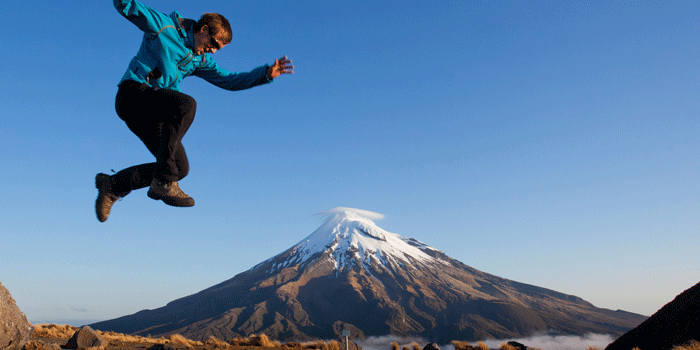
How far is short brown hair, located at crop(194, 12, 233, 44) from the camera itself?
3738 mm

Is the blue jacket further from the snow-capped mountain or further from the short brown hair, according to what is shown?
the snow-capped mountain

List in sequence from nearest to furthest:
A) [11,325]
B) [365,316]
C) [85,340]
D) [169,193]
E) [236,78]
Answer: [169,193]
[236,78]
[11,325]
[85,340]
[365,316]

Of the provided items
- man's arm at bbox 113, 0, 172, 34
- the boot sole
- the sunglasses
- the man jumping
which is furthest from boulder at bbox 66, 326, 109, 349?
man's arm at bbox 113, 0, 172, 34

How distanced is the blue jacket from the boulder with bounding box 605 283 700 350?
5741mm

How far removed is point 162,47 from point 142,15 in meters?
0.28

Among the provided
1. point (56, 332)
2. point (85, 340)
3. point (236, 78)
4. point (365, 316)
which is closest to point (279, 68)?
point (236, 78)

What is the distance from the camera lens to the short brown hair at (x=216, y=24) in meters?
3.74

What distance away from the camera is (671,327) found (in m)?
5.62

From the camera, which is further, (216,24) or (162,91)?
(216,24)

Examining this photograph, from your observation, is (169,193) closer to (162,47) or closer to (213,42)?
(162,47)

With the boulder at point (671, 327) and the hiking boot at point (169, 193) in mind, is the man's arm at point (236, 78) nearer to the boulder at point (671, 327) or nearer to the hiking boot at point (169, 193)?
the hiking boot at point (169, 193)

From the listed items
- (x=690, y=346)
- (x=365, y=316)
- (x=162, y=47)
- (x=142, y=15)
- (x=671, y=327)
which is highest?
(x=142, y=15)

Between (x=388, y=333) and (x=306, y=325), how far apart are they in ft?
105

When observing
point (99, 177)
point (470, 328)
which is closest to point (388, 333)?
point (470, 328)
